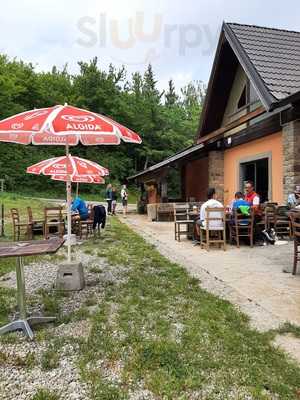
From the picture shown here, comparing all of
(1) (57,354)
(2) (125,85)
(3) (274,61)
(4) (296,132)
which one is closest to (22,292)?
(1) (57,354)

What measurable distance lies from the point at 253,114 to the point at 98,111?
28.0 meters

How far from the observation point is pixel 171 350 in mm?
2805

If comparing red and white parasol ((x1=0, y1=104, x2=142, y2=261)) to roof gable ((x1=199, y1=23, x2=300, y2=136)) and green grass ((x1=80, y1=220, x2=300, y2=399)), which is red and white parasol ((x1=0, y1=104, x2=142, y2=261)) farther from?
roof gable ((x1=199, y1=23, x2=300, y2=136))

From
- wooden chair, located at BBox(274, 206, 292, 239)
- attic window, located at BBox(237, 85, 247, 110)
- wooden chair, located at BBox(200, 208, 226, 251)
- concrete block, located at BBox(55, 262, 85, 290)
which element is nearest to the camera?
concrete block, located at BBox(55, 262, 85, 290)

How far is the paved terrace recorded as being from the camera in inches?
146

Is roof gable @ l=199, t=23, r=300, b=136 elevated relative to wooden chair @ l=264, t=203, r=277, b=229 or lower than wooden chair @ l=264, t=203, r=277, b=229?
elevated

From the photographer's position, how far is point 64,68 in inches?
1571

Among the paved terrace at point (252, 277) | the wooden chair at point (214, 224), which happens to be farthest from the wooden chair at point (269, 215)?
the wooden chair at point (214, 224)

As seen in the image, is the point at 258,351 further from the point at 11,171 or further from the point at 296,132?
the point at 11,171

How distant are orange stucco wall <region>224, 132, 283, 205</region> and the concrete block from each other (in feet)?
22.0

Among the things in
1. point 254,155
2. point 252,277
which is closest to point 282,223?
point 254,155

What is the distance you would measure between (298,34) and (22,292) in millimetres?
12512

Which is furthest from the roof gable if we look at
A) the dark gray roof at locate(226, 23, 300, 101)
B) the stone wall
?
the stone wall

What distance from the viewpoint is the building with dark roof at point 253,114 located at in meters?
8.71
